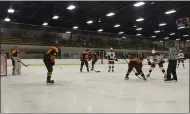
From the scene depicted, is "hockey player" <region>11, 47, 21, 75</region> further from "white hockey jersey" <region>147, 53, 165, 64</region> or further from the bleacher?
the bleacher

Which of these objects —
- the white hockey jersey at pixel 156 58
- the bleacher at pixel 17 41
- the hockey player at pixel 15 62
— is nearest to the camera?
the white hockey jersey at pixel 156 58

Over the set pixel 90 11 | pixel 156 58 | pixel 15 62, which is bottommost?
pixel 15 62

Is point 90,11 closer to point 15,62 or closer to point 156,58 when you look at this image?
point 15,62

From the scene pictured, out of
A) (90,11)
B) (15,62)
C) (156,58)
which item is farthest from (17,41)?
(156,58)

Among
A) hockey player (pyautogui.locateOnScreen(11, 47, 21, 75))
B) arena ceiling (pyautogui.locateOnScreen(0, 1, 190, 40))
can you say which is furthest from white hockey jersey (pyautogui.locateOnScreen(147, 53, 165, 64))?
arena ceiling (pyautogui.locateOnScreen(0, 1, 190, 40))

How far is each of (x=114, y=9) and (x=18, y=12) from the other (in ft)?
20.2

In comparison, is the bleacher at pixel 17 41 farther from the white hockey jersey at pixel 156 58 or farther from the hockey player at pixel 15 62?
the white hockey jersey at pixel 156 58

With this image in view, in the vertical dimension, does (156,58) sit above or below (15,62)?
above

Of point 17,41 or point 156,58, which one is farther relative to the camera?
point 17,41

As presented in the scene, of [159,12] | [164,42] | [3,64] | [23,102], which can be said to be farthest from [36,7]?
[164,42]

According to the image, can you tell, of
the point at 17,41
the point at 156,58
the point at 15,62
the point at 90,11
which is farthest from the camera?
the point at 17,41

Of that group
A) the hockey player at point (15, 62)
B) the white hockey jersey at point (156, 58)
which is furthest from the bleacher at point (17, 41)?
the white hockey jersey at point (156, 58)

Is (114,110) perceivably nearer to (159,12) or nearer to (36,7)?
(36,7)

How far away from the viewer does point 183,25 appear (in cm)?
653
